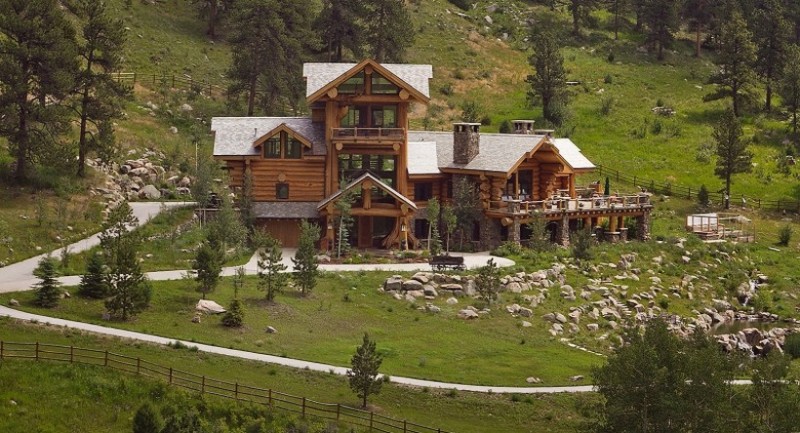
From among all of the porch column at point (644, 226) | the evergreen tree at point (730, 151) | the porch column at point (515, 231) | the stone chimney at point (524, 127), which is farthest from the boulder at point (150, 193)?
the evergreen tree at point (730, 151)

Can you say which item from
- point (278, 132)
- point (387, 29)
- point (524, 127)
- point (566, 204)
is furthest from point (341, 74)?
point (387, 29)

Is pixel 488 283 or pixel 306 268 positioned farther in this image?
pixel 488 283

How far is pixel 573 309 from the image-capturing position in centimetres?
5772

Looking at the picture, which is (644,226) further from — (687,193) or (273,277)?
(273,277)

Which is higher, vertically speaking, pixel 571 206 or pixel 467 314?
pixel 571 206

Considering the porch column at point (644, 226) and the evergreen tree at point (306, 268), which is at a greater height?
the porch column at point (644, 226)

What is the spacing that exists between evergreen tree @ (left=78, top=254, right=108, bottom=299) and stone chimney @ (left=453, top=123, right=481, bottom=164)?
25771 mm

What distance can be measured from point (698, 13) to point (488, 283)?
67794mm

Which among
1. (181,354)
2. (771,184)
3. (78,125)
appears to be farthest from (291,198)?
(771,184)

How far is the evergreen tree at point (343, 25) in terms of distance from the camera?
3580 inches

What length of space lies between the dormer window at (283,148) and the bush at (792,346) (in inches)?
1029

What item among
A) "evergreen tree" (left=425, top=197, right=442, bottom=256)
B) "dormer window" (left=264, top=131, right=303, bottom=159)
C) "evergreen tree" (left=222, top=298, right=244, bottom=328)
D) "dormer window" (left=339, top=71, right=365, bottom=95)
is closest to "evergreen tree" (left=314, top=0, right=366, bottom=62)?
"dormer window" (left=339, top=71, right=365, bottom=95)

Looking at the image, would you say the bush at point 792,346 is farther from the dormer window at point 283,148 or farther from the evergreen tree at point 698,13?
the evergreen tree at point 698,13

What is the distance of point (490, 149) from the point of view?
69500 mm
